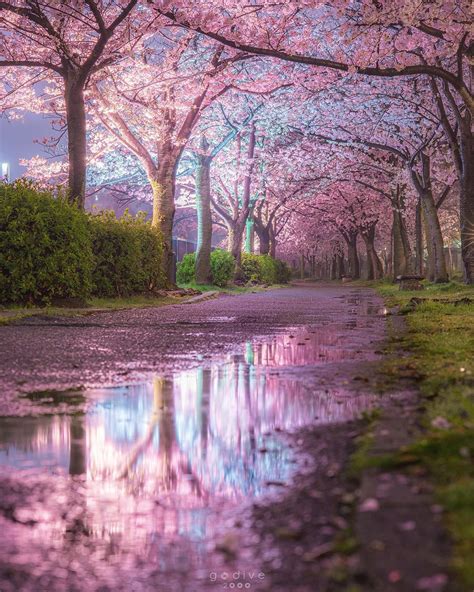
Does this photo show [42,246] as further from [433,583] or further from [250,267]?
[250,267]

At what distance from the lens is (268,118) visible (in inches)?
1420

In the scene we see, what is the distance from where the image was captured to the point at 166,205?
24734 millimetres

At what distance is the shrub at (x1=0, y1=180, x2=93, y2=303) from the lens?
44.5ft

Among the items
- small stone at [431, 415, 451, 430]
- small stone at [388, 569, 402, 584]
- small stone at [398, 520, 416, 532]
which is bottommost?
small stone at [388, 569, 402, 584]

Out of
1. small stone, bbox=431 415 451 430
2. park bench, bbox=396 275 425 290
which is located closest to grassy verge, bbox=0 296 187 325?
small stone, bbox=431 415 451 430

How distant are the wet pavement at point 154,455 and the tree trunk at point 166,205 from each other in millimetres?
16125

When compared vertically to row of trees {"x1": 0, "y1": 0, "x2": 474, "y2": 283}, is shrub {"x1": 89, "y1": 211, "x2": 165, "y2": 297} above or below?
below

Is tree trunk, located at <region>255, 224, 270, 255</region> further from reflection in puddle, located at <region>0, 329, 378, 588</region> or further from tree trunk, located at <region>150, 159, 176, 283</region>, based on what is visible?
reflection in puddle, located at <region>0, 329, 378, 588</region>

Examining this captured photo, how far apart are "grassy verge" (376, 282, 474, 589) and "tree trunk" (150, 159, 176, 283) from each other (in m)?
15.8

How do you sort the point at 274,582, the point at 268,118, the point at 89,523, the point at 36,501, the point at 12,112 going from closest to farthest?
1. the point at 274,582
2. the point at 89,523
3. the point at 36,501
4. the point at 12,112
5. the point at 268,118

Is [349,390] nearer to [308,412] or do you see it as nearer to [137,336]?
[308,412]

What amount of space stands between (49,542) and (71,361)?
466 cm

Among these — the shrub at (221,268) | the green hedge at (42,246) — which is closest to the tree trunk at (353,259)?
the shrub at (221,268)

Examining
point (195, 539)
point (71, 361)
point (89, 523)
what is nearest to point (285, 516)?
point (195, 539)
